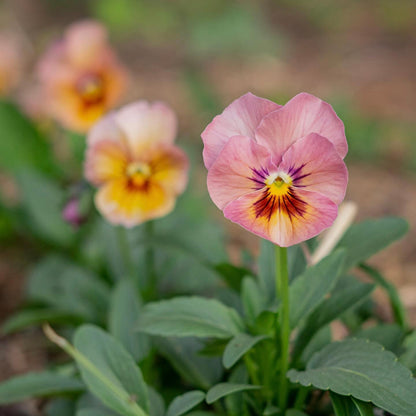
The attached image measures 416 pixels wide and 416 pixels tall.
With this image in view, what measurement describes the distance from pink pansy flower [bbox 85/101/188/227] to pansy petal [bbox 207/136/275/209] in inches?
22.0

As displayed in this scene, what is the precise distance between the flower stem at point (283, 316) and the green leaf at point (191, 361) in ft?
0.73

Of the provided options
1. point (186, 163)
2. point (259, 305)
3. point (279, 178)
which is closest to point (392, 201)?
point (186, 163)

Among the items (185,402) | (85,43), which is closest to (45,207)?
(85,43)

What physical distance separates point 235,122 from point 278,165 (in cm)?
10

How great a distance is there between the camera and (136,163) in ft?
5.28

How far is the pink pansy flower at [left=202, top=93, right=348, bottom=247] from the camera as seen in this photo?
977 millimetres

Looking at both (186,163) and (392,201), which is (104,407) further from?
(392,201)

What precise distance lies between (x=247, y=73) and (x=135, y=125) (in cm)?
275

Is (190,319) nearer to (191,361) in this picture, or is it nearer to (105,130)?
(191,361)

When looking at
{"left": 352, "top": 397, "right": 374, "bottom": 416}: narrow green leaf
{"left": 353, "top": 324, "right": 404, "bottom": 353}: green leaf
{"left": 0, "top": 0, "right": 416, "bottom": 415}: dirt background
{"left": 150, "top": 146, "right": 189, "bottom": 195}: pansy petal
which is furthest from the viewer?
{"left": 0, "top": 0, "right": 416, "bottom": 415}: dirt background

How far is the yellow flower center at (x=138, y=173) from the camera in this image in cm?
161

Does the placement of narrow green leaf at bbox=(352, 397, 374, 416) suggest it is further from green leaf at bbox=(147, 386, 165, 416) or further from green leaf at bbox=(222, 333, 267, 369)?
green leaf at bbox=(147, 386, 165, 416)

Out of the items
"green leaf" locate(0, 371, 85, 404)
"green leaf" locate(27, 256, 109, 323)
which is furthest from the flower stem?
"green leaf" locate(27, 256, 109, 323)

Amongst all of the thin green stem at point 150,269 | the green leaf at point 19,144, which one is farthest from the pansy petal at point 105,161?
the green leaf at point 19,144
